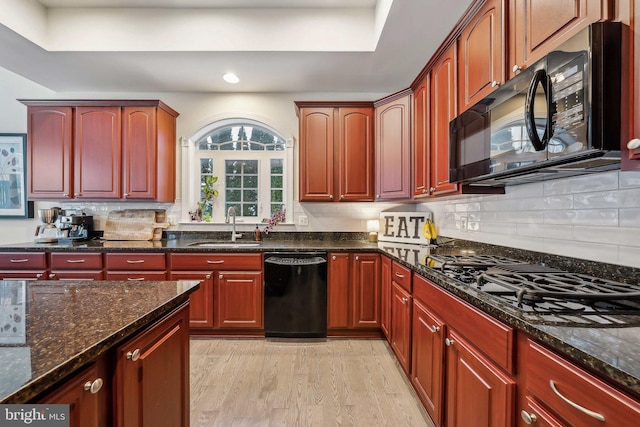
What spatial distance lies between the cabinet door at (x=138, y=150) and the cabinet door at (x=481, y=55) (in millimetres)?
2892

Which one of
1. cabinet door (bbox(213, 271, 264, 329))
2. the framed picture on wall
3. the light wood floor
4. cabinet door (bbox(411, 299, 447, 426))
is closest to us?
cabinet door (bbox(411, 299, 447, 426))

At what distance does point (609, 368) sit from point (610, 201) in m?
0.99

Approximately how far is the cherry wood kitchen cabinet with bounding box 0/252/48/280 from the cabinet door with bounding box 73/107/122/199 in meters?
0.69

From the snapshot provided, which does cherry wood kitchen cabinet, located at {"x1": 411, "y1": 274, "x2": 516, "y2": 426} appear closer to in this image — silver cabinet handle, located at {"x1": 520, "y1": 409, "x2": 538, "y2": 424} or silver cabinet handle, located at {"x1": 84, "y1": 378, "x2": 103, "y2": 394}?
silver cabinet handle, located at {"x1": 520, "y1": 409, "x2": 538, "y2": 424}

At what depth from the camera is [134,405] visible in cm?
92

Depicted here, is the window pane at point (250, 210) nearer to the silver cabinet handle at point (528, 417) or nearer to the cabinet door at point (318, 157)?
the cabinet door at point (318, 157)

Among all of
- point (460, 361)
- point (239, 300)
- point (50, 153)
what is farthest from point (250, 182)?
point (460, 361)

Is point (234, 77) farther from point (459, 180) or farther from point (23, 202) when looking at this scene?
point (23, 202)

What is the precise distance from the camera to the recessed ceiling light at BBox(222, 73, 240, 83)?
300 cm

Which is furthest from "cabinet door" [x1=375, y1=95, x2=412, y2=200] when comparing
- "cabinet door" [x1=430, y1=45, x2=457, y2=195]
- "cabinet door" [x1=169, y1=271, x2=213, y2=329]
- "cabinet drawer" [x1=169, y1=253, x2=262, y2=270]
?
"cabinet door" [x1=169, y1=271, x2=213, y2=329]

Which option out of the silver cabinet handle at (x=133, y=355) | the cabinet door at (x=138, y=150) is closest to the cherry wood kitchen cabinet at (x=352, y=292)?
the silver cabinet handle at (x=133, y=355)

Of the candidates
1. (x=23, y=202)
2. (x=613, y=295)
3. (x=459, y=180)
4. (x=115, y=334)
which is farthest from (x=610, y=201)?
(x=23, y=202)

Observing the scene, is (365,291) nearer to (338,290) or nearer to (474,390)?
(338,290)

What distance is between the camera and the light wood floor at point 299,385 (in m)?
1.80
